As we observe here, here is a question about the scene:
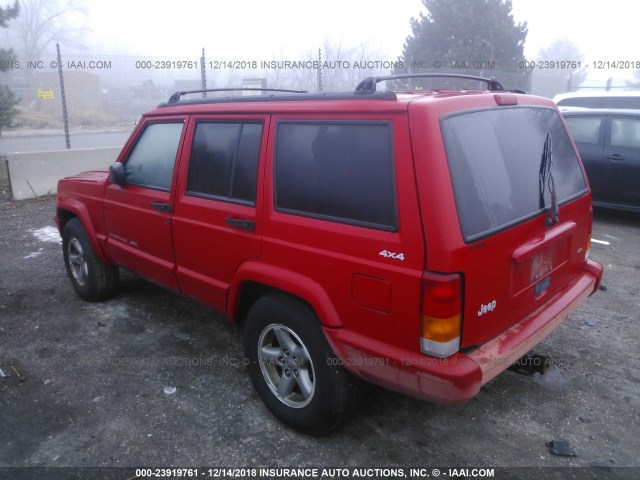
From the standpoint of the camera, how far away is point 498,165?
8.30 ft

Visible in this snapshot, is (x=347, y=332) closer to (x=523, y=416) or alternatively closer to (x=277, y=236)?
(x=277, y=236)

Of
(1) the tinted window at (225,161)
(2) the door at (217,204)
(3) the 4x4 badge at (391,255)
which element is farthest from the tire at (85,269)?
(3) the 4x4 badge at (391,255)

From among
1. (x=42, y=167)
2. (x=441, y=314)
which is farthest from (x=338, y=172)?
(x=42, y=167)

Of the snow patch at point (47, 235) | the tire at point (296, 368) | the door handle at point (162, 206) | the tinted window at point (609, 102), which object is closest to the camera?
the tire at point (296, 368)

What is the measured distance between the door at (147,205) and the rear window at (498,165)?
6.71ft

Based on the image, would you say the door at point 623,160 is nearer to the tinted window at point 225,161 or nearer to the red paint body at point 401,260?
the red paint body at point 401,260

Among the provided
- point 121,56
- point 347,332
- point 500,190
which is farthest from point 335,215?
point 121,56

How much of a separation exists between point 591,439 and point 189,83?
53.3 ft

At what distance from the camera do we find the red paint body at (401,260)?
2.23 m

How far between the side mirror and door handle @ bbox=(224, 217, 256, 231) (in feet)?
4.50

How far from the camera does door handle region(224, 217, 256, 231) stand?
291cm

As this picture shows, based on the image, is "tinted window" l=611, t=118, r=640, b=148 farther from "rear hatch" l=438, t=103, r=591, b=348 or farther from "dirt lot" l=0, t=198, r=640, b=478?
"rear hatch" l=438, t=103, r=591, b=348

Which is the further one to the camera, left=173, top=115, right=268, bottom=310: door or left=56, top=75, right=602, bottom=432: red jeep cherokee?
left=173, top=115, right=268, bottom=310: door

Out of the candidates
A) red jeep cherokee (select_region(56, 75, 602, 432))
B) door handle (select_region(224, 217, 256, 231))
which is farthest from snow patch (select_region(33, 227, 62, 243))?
door handle (select_region(224, 217, 256, 231))
